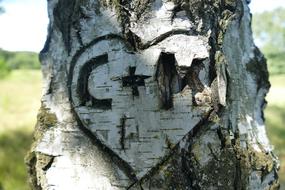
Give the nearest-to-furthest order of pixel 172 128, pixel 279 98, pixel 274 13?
1. pixel 172 128
2. pixel 279 98
3. pixel 274 13

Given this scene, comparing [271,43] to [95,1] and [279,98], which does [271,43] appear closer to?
[279,98]

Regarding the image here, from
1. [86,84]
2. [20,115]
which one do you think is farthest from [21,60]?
[86,84]

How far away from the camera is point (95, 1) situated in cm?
102

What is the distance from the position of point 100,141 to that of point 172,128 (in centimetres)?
14

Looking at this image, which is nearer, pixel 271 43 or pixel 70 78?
pixel 70 78

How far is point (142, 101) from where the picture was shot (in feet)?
3.18

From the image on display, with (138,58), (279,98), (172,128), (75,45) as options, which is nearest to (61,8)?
(75,45)

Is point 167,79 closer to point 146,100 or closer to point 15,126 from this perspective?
point 146,100

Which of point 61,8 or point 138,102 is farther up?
point 61,8

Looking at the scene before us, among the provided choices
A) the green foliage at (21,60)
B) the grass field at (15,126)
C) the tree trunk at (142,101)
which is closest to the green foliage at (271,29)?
the green foliage at (21,60)

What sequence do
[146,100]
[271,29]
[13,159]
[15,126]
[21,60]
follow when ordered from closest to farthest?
[146,100] → [13,159] → [15,126] → [21,60] → [271,29]

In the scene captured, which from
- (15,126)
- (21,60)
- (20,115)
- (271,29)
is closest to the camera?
(15,126)

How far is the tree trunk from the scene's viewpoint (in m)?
0.97

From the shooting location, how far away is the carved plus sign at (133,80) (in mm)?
969
